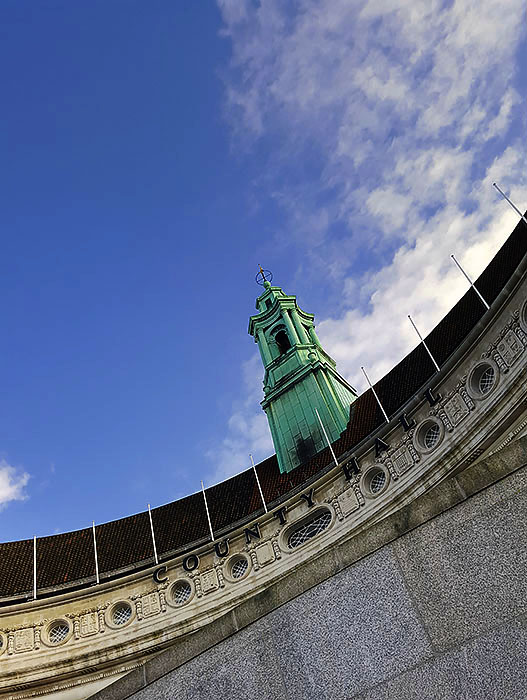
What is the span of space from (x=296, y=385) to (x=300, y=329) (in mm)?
6594

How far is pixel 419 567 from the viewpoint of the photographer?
17.5 feet

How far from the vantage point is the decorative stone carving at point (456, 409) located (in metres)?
20.1

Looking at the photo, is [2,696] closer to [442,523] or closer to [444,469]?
[444,469]

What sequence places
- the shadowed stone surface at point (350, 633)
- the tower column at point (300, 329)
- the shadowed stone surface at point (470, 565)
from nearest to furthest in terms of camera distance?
the shadowed stone surface at point (470, 565) < the shadowed stone surface at point (350, 633) < the tower column at point (300, 329)

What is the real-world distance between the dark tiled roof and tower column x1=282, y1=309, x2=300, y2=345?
9352 millimetres

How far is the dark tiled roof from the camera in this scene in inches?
1048

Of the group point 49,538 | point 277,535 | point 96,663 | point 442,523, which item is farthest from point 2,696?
point 442,523

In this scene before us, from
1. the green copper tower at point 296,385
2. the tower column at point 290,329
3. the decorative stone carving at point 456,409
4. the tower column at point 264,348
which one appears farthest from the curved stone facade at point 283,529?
the tower column at point 264,348

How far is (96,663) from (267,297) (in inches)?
1168

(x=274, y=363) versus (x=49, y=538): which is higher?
(x=274, y=363)

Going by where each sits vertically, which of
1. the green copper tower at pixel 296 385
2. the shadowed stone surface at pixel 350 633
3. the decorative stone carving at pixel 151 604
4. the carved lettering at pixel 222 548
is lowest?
the shadowed stone surface at pixel 350 633

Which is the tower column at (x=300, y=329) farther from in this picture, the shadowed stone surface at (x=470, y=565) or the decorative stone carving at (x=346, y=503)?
the shadowed stone surface at (x=470, y=565)

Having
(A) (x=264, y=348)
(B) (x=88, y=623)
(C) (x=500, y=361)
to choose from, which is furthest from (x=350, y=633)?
(A) (x=264, y=348)

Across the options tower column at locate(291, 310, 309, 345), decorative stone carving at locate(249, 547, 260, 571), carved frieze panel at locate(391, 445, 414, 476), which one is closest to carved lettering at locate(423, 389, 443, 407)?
carved frieze panel at locate(391, 445, 414, 476)
